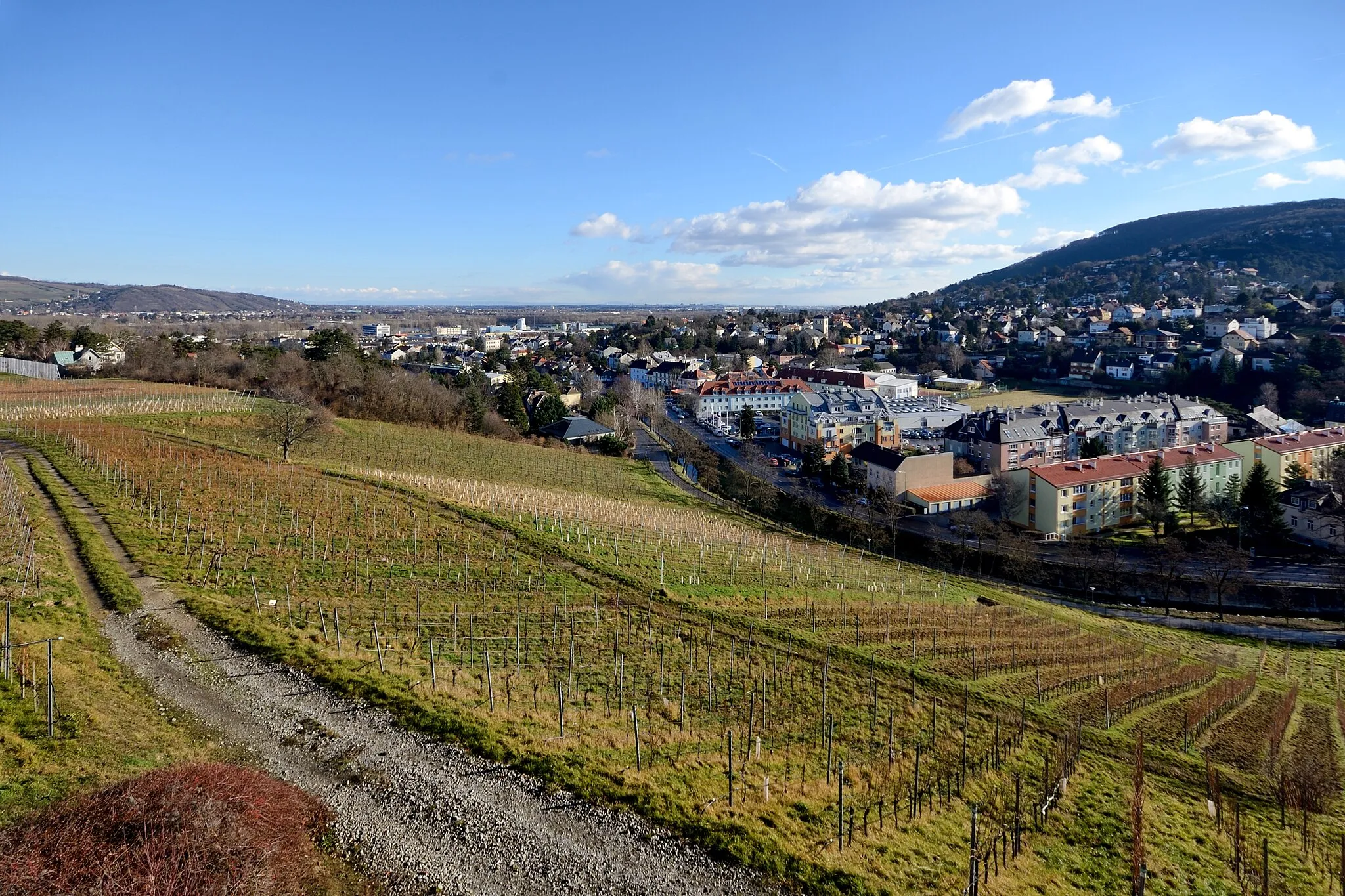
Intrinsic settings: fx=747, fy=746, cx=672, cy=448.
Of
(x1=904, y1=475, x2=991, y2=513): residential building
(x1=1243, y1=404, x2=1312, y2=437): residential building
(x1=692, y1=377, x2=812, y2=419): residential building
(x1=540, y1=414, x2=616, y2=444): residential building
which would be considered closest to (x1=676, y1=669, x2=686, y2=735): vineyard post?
(x1=904, y1=475, x2=991, y2=513): residential building

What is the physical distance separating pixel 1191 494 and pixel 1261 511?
2391 millimetres

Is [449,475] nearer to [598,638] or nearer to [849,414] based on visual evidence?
[598,638]

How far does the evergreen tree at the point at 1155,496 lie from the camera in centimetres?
2920

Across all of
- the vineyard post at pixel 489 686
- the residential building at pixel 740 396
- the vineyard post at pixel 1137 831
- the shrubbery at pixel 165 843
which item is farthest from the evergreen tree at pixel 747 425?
the shrubbery at pixel 165 843

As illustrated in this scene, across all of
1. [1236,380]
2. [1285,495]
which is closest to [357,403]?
[1285,495]

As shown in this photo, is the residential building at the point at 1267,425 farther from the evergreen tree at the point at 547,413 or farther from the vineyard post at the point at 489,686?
the vineyard post at the point at 489,686

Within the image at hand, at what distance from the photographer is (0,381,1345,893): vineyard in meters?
8.04

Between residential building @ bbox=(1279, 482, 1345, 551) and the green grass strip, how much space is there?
37042 mm

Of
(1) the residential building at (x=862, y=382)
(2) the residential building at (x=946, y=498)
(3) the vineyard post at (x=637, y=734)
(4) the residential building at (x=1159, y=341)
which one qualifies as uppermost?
(4) the residential building at (x=1159, y=341)

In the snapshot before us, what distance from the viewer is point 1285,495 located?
100 ft

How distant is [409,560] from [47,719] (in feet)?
25.6

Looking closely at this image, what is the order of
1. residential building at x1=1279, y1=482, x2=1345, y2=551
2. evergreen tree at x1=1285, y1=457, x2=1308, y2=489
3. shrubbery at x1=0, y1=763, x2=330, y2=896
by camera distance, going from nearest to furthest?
shrubbery at x1=0, y1=763, x2=330, y2=896, residential building at x1=1279, y1=482, x2=1345, y2=551, evergreen tree at x1=1285, y1=457, x2=1308, y2=489

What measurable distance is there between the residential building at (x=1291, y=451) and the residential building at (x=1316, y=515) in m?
5.10

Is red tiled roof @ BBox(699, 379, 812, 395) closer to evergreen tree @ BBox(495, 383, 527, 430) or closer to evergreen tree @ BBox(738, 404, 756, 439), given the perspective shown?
evergreen tree @ BBox(738, 404, 756, 439)
